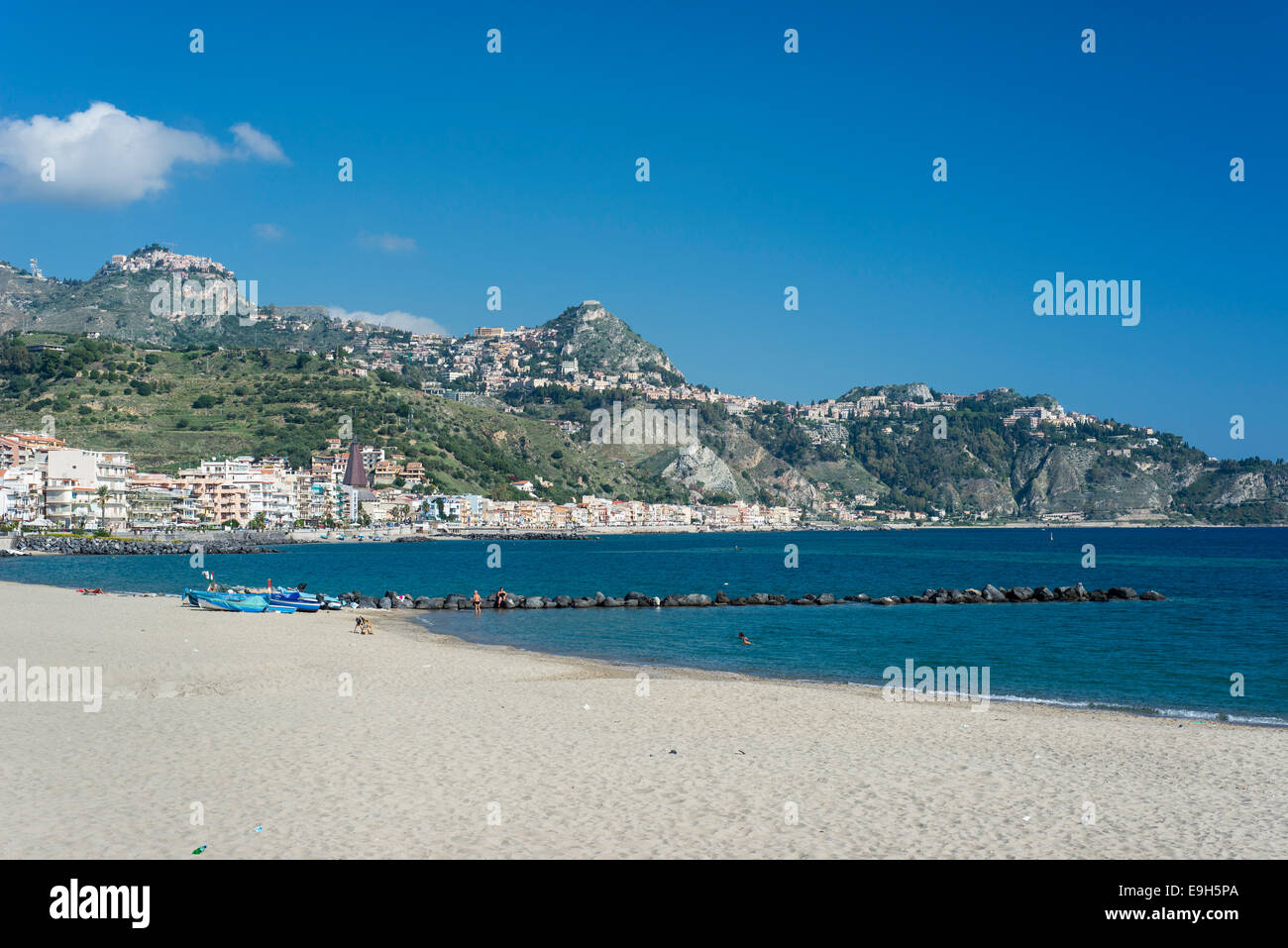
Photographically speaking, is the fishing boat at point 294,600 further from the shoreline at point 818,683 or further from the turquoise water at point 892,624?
the turquoise water at point 892,624

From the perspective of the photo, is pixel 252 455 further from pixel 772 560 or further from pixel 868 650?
pixel 868 650

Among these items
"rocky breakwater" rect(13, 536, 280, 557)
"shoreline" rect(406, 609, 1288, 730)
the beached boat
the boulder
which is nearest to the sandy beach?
"shoreline" rect(406, 609, 1288, 730)

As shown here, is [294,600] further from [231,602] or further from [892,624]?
[892,624]

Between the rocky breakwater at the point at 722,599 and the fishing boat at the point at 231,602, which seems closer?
the fishing boat at the point at 231,602

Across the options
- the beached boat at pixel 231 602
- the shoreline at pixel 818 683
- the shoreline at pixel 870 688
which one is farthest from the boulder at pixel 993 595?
the beached boat at pixel 231 602

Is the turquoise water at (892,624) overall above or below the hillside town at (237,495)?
below

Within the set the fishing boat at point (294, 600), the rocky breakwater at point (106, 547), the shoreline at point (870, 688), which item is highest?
the rocky breakwater at point (106, 547)

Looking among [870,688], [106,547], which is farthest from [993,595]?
[106,547]
